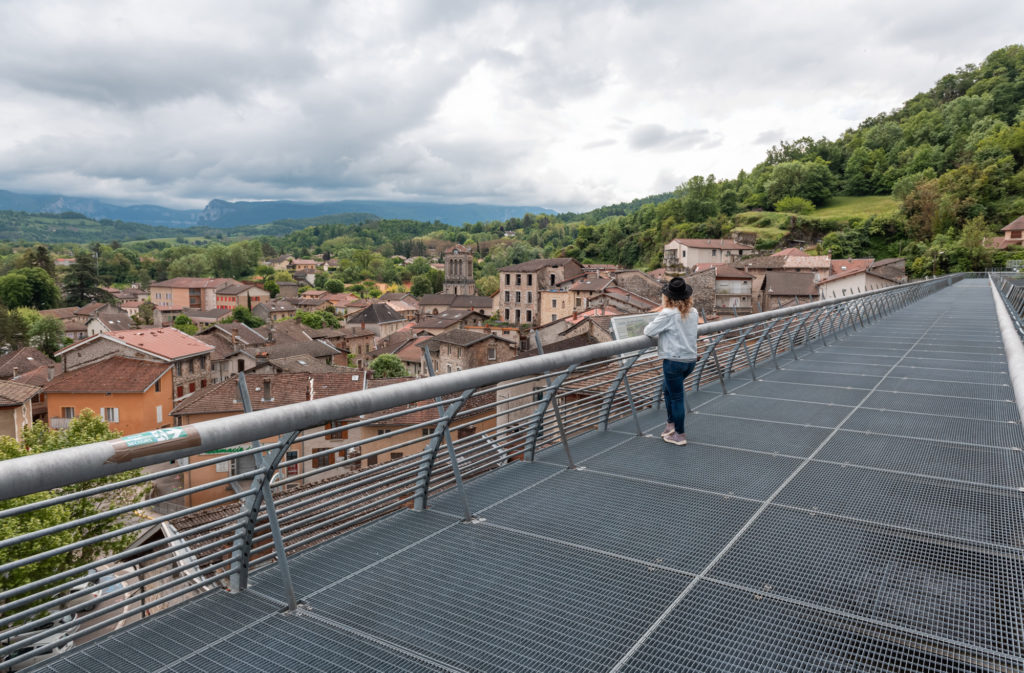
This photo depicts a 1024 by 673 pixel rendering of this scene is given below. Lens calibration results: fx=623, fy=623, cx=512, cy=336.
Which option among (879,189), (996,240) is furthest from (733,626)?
(879,189)

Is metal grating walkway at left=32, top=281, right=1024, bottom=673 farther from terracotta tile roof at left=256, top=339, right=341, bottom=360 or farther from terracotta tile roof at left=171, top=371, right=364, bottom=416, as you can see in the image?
terracotta tile roof at left=256, top=339, right=341, bottom=360

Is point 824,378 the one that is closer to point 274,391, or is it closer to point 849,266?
point 274,391

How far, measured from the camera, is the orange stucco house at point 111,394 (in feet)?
131

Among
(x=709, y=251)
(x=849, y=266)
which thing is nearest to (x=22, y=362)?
(x=849, y=266)

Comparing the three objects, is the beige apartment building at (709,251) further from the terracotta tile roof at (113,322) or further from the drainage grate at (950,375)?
the drainage grate at (950,375)

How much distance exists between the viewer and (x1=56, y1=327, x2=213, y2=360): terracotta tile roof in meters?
46.5

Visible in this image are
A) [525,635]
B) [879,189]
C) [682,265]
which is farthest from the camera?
[879,189]

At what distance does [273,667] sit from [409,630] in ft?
2.02

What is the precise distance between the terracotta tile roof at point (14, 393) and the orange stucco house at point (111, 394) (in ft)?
9.05

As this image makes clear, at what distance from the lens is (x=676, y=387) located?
6109 millimetres

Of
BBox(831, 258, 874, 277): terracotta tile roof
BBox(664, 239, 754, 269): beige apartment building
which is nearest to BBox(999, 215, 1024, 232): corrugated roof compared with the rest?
BBox(831, 258, 874, 277): terracotta tile roof

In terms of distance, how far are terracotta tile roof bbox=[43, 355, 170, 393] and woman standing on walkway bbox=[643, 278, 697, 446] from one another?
41869 mm

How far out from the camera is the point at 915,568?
11.7 ft

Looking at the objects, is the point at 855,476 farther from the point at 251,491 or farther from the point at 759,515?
the point at 251,491
